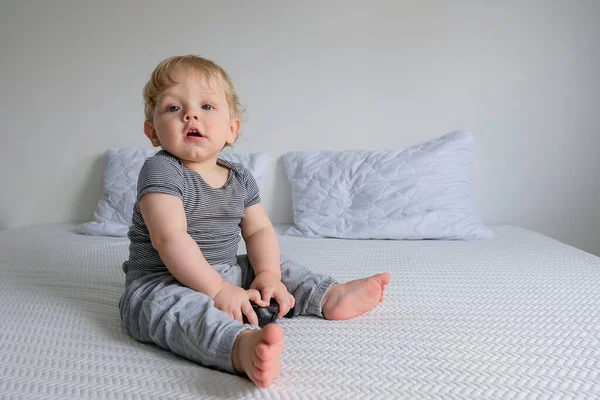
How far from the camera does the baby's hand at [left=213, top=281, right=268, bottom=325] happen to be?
0.98 metres

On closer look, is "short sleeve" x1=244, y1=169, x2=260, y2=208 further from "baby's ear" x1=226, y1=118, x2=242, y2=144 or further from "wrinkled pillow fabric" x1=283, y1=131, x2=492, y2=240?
"wrinkled pillow fabric" x1=283, y1=131, x2=492, y2=240

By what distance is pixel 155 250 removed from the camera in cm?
111

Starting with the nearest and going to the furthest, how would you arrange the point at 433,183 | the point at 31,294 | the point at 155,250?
the point at 155,250, the point at 31,294, the point at 433,183

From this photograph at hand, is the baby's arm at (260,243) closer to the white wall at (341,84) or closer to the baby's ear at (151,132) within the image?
the baby's ear at (151,132)

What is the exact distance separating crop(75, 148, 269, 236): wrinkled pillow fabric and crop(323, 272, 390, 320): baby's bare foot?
1195 millimetres

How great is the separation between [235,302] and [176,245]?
0.47 ft

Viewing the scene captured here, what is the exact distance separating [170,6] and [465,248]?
1.52 m

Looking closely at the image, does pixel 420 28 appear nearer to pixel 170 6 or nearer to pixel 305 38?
pixel 305 38

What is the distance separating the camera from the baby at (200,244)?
37.5 inches

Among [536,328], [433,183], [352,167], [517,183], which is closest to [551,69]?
[517,183]

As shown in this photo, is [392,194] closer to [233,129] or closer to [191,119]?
[233,129]

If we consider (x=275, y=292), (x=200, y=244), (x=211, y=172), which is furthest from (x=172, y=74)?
(x=275, y=292)

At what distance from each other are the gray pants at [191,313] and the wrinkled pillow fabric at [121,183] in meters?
1.09

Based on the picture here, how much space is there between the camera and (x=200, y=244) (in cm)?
114
